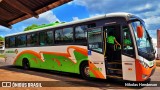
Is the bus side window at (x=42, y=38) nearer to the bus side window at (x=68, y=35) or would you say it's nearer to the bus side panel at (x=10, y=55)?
the bus side window at (x=68, y=35)

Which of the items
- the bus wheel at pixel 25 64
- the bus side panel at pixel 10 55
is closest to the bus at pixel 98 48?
the bus wheel at pixel 25 64

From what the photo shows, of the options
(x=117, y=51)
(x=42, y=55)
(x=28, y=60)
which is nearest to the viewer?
(x=117, y=51)

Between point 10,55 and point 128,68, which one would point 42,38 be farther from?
point 128,68

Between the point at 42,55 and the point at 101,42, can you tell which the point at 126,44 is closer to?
the point at 101,42

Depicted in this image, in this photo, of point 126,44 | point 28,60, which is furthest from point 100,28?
point 28,60

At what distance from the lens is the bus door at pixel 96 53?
36.8ft

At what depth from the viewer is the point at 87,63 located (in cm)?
1235

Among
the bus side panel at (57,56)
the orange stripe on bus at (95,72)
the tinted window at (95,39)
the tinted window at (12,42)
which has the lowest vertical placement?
the orange stripe on bus at (95,72)

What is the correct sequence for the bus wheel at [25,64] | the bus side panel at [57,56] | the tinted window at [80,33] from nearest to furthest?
the tinted window at [80,33], the bus side panel at [57,56], the bus wheel at [25,64]

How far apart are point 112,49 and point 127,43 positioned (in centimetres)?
109

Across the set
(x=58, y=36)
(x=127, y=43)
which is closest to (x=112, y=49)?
(x=127, y=43)

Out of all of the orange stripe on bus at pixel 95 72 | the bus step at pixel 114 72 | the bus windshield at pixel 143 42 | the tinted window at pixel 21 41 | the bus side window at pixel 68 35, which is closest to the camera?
the bus windshield at pixel 143 42

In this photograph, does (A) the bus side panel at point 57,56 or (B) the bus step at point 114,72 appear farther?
(A) the bus side panel at point 57,56

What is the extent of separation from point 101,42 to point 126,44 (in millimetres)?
1347
